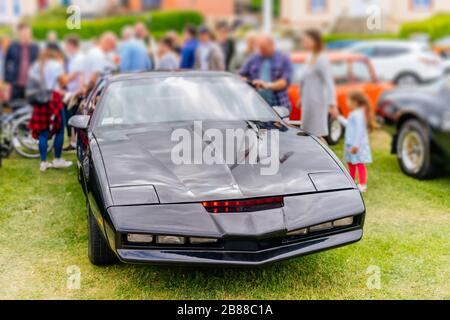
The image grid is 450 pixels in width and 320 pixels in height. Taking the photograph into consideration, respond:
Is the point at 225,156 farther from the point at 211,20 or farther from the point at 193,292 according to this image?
the point at 211,20

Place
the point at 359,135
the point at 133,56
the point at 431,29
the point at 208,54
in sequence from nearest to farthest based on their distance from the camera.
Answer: the point at 359,135 → the point at 208,54 → the point at 133,56 → the point at 431,29

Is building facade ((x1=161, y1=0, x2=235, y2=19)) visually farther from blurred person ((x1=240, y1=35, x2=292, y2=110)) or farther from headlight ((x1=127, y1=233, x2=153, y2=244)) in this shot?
headlight ((x1=127, y1=233, x2=153, y2=244))

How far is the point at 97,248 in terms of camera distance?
4957 millimetres

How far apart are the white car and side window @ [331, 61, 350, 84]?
7.35 m

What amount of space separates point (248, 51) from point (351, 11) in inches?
1258

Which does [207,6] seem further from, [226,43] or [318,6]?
[226,43]

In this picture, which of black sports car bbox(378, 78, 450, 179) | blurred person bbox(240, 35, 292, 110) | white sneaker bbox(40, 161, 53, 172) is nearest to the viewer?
black sports car bbox(378, 78, 450, 179)

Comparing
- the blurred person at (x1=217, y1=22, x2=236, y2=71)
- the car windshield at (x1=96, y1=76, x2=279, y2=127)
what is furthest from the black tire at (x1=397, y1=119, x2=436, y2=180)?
the blurred person at (x1=217, y1=22, x2=236, y2=71)

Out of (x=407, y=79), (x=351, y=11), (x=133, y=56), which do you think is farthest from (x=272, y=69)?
(x=351, y=11)

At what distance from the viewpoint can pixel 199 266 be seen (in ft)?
13.8

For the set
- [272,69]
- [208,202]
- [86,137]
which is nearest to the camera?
[208,202]

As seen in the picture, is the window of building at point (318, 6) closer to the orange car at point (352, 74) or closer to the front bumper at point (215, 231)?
the orange car at point (352, 74)

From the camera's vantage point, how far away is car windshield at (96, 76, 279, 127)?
5824 mm

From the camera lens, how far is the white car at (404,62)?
17969 mm
